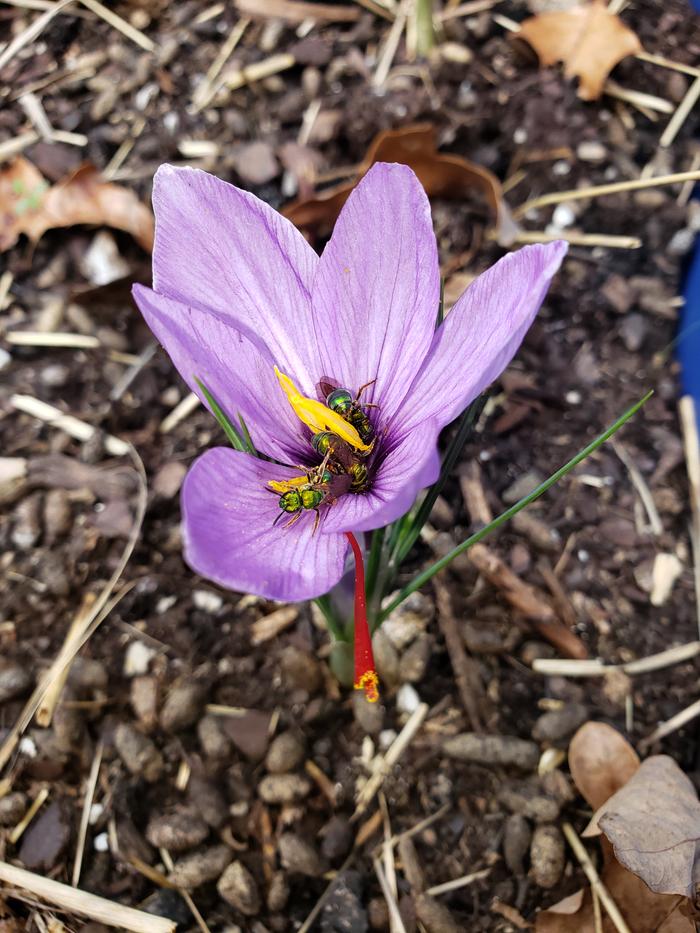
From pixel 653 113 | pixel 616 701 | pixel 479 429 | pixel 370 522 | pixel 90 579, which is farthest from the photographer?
pixel 653 113

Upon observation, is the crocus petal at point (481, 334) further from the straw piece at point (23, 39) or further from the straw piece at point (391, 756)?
the straw piece at point (23, 39)

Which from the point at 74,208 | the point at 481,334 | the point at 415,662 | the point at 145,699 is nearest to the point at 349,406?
the point at 481,334

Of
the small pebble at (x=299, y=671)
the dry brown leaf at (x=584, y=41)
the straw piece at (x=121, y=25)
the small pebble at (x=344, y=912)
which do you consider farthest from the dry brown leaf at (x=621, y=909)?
the straw piece at (x=121, y=25)

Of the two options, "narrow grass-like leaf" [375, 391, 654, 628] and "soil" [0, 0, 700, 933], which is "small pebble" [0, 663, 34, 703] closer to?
"soil" [0, 0, 700, 933]

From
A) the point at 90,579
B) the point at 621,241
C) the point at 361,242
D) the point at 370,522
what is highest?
the point at 361,242

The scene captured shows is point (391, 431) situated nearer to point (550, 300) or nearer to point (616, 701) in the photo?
point (616, 701)

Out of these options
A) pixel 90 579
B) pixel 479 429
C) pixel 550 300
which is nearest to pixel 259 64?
pixel 550 300

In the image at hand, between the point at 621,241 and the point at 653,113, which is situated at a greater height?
the point at 653,113
